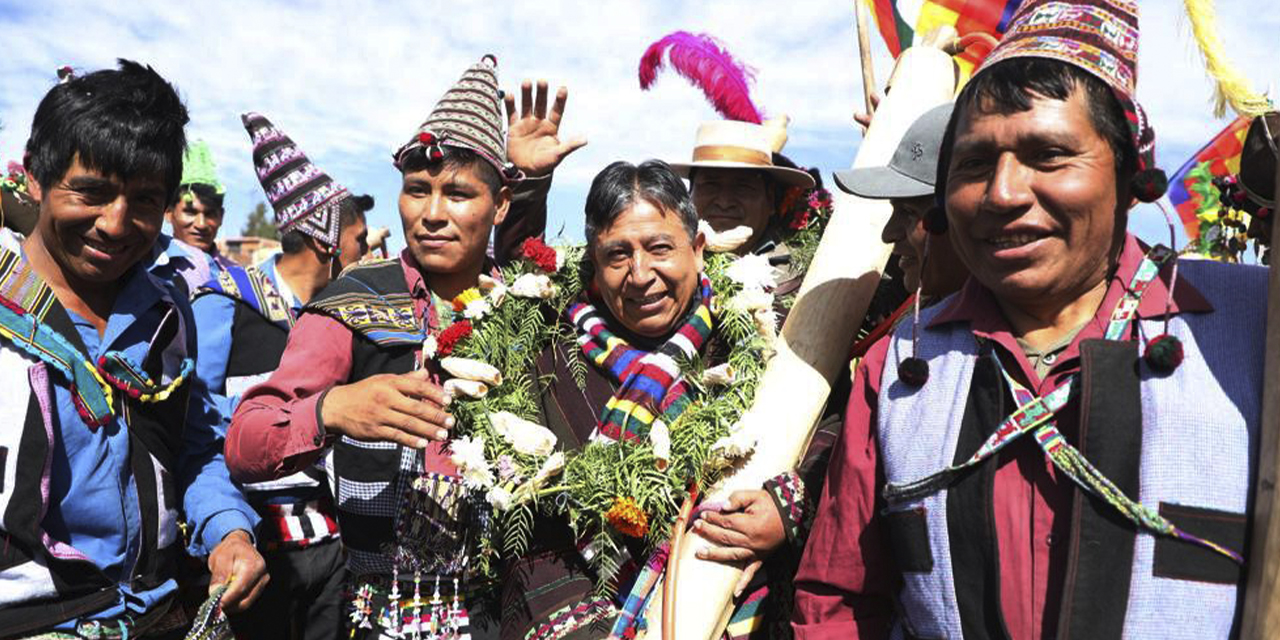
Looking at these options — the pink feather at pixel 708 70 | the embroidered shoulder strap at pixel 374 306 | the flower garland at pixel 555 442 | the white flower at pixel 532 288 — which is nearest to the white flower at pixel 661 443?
the flower garland at pixel 555 442

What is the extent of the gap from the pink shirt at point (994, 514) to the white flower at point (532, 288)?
1199 mm

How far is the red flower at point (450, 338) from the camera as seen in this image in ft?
9.61

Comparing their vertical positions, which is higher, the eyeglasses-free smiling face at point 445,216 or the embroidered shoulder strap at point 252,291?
the eyeglasses-free smiling face at point 445,216

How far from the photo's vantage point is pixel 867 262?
306 centimetres

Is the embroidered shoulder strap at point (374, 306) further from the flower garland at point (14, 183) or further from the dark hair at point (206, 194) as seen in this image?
the dark hair at point (206, 194)

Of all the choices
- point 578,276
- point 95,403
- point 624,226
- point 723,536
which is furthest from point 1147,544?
point 95,403

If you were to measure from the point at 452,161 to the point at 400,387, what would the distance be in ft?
3.78

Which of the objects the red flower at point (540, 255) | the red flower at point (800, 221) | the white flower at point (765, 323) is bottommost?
the white flower at point (765, 323)

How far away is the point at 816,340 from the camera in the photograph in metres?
2.89

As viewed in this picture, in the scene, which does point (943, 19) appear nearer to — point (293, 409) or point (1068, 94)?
point (1068, 94)

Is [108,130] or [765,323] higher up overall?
[108,130]

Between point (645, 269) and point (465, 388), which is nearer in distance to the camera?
point (465, 388)

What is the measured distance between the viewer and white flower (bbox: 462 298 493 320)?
10.00 ft

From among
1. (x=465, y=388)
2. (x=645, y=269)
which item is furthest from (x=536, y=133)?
(x=465, y=388)
